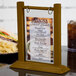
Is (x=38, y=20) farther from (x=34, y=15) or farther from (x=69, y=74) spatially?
(x=69, y=74)

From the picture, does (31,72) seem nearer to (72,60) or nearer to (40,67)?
(40,67)

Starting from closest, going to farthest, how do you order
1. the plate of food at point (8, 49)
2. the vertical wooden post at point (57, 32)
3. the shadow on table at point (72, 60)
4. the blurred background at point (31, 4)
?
the vertical wooden post at point (57, 32) → the shadow on table at point (72, 60) → the plate of food at point (8, 49) → the blurred background at point (31, 4)

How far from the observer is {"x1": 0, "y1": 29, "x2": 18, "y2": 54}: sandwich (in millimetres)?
1315

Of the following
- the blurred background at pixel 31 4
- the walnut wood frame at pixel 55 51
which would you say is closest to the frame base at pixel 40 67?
the walnut wood frame at pixel 55 51

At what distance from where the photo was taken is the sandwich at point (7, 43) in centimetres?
132

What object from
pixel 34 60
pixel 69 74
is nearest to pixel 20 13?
pixel 34 60

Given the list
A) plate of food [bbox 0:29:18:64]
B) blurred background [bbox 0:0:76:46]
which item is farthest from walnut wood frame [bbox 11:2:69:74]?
blurred background [bbox 0:0:76:46]

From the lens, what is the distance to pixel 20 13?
1.15m

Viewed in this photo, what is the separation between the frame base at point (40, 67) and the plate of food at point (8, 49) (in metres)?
0.12

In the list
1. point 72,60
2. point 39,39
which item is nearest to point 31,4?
point 72,60

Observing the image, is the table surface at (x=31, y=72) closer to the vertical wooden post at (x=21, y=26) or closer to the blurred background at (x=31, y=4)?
the vertical wooden post at (x=21, y=26)

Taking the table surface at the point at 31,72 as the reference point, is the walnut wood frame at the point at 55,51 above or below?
above

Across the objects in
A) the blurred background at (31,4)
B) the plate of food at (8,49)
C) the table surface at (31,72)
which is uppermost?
the blurred background at (31,4)

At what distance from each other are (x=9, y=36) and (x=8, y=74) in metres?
0.46
